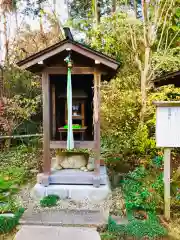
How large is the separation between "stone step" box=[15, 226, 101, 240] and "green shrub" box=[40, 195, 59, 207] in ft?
2.65

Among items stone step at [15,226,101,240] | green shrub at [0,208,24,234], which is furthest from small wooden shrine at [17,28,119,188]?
stone step at [15,226,101,240]

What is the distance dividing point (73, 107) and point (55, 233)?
2.90 m

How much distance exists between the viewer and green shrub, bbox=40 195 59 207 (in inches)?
194

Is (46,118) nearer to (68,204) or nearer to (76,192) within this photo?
(76,192)

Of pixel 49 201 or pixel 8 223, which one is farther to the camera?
pixel 49 201

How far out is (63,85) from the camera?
20.9 feet

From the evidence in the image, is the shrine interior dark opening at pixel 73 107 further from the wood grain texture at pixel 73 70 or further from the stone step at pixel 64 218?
the stone step at pixel 64 218

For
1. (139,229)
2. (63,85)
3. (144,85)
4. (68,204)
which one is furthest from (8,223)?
(144,85)

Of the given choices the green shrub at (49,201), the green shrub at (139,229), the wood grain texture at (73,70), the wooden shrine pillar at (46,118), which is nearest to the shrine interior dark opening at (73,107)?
the wooden shrine pillar at (46,118)

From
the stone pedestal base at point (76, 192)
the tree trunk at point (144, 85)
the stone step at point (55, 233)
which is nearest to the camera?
the stone step at point (55, 233)

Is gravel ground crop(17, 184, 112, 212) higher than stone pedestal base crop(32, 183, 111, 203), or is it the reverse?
stone pedestal base crop(32, 183, 111, 203)

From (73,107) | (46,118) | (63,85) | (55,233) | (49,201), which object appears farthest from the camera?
(63,85)

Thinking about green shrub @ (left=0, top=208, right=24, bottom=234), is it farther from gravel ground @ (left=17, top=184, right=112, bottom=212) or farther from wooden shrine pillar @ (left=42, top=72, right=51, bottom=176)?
wooden shrine pillar @ (left=42, top=72, right=51, bottom=176)

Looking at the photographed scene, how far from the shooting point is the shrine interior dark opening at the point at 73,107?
5.88m
